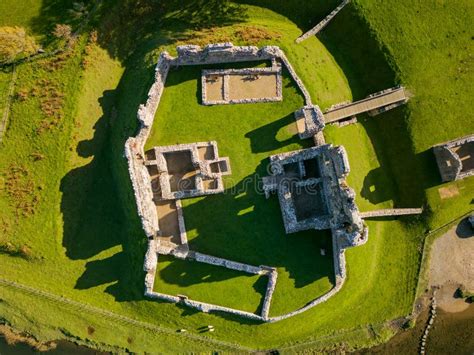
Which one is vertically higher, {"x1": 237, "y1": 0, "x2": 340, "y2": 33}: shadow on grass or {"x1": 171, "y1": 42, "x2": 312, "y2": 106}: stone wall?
{"x1": 237, "y1": 0, "x2": 340, "y2": 33}: shadow on grass

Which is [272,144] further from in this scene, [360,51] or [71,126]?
[71,126]

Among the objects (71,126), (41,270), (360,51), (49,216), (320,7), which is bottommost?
(41,270)

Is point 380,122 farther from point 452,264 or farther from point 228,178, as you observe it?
point 228,178

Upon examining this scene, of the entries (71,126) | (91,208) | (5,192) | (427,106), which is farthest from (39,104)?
(427,106)

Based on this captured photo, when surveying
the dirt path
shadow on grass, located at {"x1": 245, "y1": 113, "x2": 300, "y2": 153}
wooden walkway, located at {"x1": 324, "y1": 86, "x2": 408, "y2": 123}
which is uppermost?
wooden walkway, located at {"x1": 324, "y1": 86, "x2": 408, "y2": 123}

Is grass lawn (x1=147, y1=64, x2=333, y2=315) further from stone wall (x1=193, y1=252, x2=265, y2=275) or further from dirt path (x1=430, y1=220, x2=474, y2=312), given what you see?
dirt path (x1=430, y1=220, x2=474, y2=312)

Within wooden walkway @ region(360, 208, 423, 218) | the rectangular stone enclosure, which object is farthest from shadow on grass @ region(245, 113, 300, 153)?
wooden walkway @ region(360, 208, 423, 218)
